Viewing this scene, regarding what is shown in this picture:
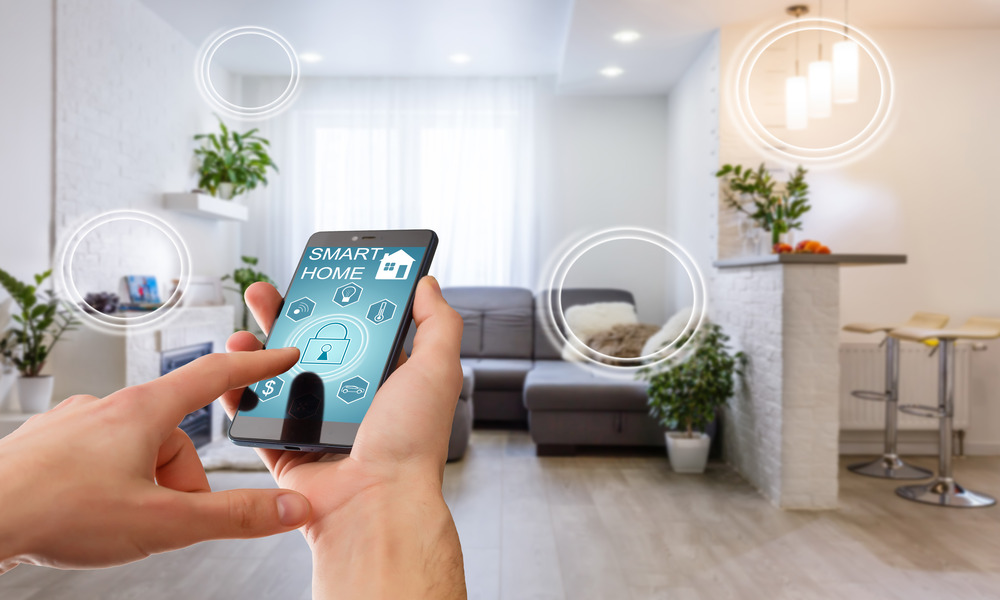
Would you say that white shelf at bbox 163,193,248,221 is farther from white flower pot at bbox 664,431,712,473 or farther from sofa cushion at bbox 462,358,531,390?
white flower pot at bbox 664,431,712,473

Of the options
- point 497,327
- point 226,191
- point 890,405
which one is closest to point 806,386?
point 890,405

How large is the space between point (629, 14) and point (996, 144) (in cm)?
209

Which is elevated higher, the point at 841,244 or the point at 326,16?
the point at 326,16

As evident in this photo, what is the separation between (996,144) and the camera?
3.45 metres

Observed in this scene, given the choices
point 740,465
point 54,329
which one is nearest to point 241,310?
point 54,329

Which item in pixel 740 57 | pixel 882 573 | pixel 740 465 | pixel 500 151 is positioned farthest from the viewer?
pixel 500 151

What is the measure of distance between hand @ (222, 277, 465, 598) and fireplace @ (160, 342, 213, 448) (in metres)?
3.12

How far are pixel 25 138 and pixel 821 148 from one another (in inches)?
149

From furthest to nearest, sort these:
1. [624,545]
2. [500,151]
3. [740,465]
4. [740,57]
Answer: [500,151], [740,57], [740,465], [624,545]

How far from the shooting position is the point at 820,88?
298 cm

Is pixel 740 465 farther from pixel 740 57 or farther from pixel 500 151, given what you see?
pixel 500 151

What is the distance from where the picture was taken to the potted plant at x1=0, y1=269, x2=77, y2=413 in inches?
103

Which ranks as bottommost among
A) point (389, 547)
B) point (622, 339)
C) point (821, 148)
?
point (622, 339)

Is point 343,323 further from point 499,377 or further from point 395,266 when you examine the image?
point 499,377
